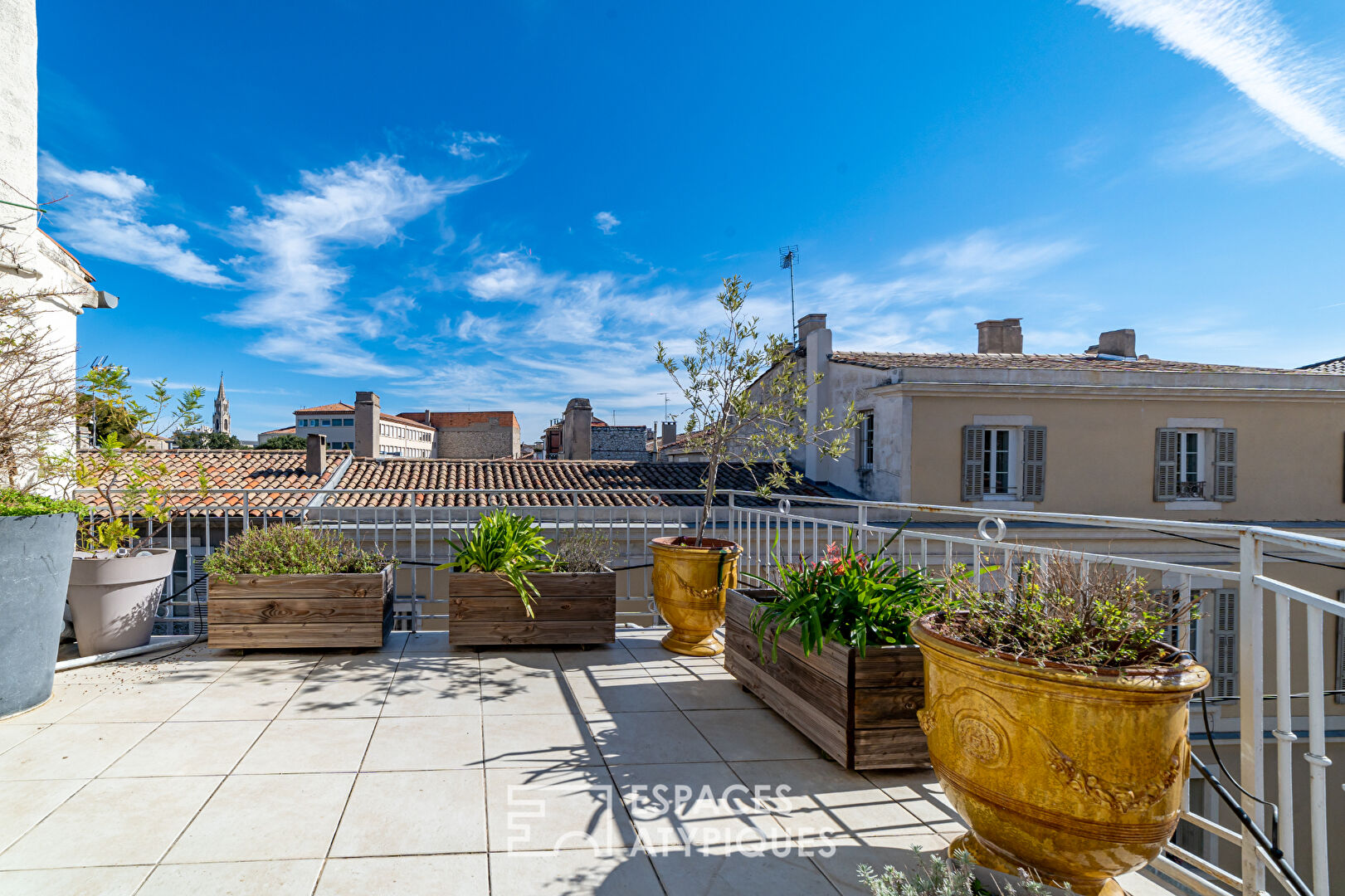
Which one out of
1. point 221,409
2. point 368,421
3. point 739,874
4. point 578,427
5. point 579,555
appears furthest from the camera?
point 221,409

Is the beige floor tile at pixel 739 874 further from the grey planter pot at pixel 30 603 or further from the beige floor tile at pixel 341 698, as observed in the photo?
the grey planter pot at pixel 30 603

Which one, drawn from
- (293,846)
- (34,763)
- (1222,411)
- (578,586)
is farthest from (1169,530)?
(1222,411)

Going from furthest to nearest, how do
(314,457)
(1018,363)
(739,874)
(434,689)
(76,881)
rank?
1. (314,457)
2. (1018,363)
3. (434,689)
4. (739,874)
5. (76,881)

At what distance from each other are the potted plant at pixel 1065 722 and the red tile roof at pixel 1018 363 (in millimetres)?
11462

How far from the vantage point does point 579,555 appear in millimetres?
4293

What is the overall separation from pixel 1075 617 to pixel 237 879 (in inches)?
95.4

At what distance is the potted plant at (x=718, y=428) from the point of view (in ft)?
13.0

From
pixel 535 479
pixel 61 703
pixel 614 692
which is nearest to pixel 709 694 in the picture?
pixel 614 692

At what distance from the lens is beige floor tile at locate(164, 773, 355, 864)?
186 centimetres

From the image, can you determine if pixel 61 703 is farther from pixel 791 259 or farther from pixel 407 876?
pixel 791 259

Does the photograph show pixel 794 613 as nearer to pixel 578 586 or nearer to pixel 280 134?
pixel 578 586

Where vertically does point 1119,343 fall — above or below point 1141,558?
above

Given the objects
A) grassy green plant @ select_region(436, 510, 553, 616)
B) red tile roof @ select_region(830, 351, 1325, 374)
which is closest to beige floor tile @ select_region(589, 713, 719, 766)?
grassy green plant @ select_region(436, 510, 553, 616)

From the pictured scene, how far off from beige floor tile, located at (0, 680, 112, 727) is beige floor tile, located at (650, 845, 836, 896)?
3.09m
